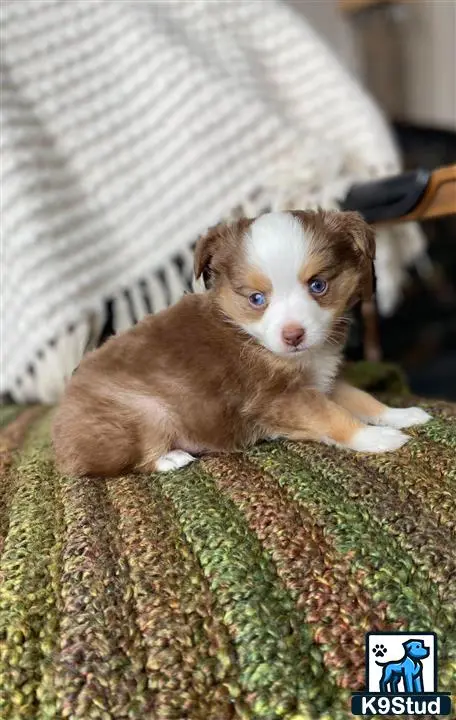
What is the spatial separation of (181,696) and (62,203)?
0.70 metres

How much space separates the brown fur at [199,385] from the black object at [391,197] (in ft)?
0.90

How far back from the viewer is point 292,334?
1.74ft

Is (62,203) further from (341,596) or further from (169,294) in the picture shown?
(341,596)

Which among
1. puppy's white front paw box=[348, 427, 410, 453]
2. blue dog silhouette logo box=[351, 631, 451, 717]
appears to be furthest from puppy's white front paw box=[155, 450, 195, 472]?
blue dog silhouette logo box=[351, 631, 451, 717]

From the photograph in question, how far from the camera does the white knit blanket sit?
0.87 meters

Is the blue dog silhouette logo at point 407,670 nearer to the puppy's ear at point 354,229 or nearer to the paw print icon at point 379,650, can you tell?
the paw print icon at point 379,650

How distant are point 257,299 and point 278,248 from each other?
0.04 metres

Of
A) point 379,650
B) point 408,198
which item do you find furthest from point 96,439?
point 408,198

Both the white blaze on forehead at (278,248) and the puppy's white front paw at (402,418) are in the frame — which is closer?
the white blaze on forehead at (278,248)

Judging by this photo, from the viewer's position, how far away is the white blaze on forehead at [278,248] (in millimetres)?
521

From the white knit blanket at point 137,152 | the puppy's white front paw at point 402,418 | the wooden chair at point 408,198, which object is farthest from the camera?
the white knit blanket at point 137,152

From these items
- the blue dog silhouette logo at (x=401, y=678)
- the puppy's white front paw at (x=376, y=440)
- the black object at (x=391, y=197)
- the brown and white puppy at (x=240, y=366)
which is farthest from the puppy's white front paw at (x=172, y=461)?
the black object at (x=391, y=197)

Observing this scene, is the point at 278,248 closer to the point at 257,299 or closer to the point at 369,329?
the point at 257,299

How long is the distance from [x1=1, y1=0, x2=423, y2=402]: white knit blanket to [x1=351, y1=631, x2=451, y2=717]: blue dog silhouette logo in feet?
Answer: 1.72
